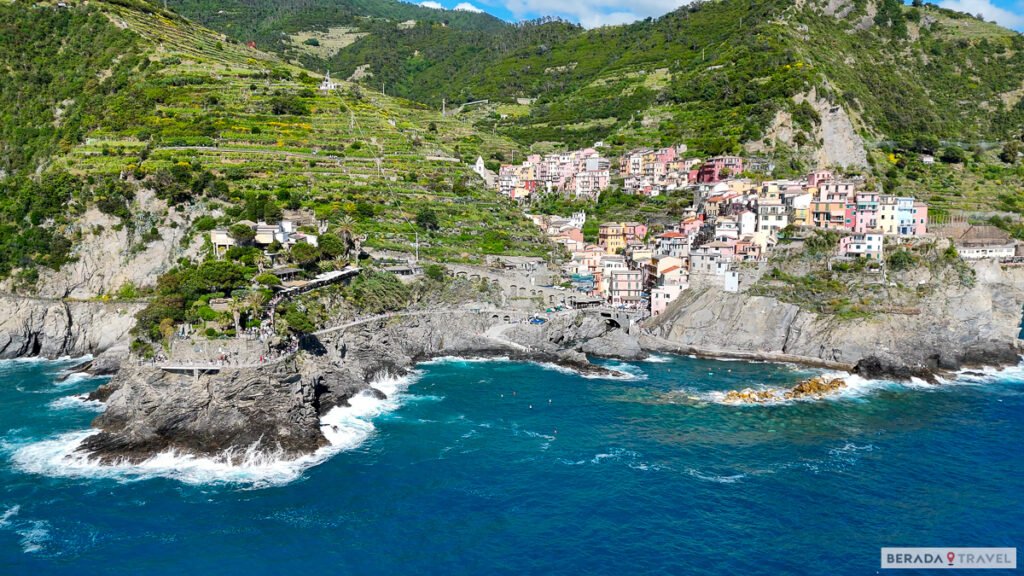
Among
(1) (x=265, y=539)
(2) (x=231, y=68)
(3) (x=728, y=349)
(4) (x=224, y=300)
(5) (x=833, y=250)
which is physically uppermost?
(2) (x=231, y=68)

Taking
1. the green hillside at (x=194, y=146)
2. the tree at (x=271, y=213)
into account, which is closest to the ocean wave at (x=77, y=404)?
the green hillside at (x=194, y=146)

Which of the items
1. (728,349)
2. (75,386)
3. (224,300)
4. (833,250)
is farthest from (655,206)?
(75,386)

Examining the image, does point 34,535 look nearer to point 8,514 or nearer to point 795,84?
point 8,514

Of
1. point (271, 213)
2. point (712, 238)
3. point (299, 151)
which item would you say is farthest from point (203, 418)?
point (712, 238)

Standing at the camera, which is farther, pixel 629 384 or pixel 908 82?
pixel 908 82

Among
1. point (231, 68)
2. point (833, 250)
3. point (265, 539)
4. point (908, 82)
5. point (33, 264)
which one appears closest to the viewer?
point (265, 539)

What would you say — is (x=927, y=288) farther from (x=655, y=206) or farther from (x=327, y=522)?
(x=327, y=522)
